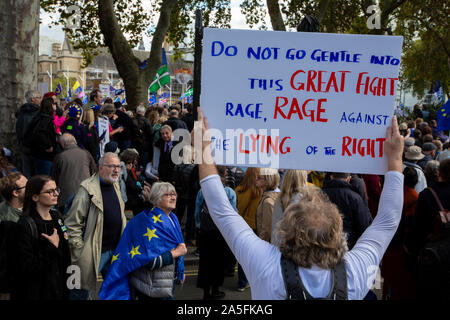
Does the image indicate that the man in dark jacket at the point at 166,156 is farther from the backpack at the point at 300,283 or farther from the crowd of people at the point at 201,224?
the backpack at the point at 300,283

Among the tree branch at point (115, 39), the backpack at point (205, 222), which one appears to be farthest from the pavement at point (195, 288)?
the tree branch at point (115, 39)

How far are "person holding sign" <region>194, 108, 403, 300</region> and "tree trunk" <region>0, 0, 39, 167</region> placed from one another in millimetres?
6254

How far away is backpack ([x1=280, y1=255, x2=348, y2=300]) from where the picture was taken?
1.91 metres

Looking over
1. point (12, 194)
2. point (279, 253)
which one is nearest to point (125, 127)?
point (12, 194)

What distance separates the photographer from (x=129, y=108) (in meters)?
16.5

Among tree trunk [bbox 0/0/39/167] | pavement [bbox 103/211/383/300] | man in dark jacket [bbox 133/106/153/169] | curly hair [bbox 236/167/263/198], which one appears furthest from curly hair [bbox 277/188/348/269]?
man in dark jacket [bbox 133/106/153/169]

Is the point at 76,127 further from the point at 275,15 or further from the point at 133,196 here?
the point at 275,15

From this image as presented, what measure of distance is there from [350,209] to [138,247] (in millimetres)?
1832

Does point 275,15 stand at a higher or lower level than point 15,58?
higher

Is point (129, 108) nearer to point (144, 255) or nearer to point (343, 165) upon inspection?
point (144, 255)

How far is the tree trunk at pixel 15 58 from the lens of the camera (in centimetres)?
744

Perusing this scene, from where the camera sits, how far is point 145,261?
13.7 ft

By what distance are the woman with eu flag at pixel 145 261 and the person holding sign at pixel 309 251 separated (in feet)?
7.06

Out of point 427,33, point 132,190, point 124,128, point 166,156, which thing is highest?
point 427,33
